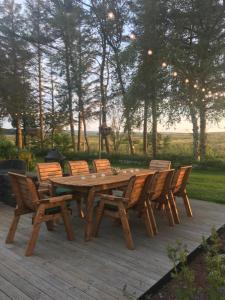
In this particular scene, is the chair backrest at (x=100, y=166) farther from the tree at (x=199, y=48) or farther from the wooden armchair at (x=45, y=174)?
the tree at (x=199, y=48)

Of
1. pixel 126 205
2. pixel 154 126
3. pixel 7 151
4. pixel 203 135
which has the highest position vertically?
pixel 154 126

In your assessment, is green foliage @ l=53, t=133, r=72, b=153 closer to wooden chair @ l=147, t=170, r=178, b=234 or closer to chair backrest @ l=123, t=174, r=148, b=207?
wooden chair @ l=147, t=170, r=178, b=234

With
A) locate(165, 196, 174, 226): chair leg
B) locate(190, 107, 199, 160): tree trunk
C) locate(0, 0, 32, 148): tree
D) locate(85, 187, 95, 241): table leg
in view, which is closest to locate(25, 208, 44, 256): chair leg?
locate(85, 187, 95, 241): table leg

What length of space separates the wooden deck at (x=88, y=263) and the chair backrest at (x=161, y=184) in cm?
48

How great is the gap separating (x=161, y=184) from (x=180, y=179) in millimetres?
590

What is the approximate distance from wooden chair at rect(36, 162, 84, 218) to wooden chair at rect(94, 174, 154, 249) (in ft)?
2.75

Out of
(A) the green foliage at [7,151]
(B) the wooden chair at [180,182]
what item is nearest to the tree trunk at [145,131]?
(A) the green foliage at [7,151]

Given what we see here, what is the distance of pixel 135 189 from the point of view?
3283 mm

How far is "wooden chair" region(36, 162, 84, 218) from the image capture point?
400 centimetres

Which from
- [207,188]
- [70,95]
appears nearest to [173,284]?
[207,188]

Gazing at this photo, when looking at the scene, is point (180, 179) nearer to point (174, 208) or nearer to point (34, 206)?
point (174, 208)

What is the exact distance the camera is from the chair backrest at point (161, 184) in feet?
12.0

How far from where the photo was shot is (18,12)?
16.6 metres

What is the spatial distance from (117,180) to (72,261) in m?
1.33
